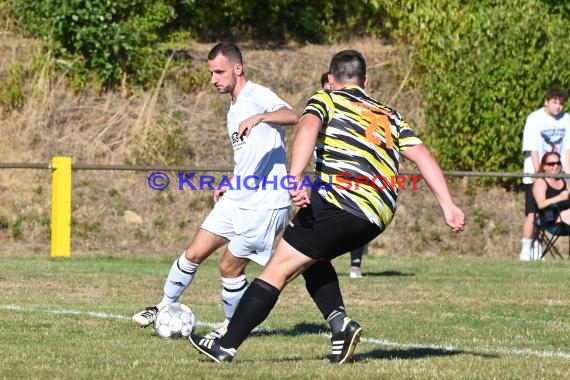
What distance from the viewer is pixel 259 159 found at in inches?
355

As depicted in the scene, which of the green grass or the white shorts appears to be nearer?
the green grass

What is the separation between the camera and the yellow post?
17.0 metres

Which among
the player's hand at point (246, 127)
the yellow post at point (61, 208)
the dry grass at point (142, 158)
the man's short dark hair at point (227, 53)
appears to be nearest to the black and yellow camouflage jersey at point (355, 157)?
the player's hand at point (246, 127)

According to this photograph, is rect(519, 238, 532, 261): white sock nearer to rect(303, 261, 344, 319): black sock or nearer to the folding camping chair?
the folding camping chair

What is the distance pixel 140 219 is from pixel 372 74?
5643 millimetres

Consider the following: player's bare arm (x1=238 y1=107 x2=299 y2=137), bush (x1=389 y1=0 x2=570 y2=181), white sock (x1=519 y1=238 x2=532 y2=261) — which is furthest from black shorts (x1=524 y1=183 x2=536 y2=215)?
player's bare arm (x1=238 y1=107 x2=299 y2=137)

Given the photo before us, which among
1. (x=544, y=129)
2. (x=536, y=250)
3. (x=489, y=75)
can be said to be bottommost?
(x=536, y=250)

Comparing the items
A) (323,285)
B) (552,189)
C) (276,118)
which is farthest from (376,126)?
(552,189)

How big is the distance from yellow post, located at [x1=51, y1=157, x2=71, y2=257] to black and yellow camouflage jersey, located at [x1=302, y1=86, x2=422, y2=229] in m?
9.75

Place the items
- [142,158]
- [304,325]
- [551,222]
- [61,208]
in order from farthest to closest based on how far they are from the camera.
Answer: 1. [142,158]
2. [551,222]
3. [61,208]
4. [304,325]

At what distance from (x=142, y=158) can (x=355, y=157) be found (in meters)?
13.4

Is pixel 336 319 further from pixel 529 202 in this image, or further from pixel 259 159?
pixel 529 202

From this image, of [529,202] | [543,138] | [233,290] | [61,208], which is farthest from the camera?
[543,138]

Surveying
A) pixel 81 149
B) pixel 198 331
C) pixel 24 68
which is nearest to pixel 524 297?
pixel 198 331
